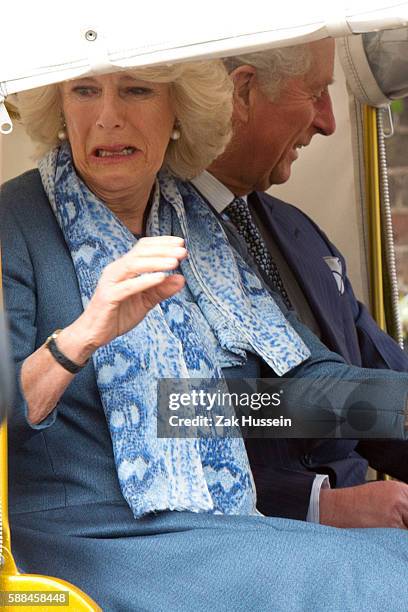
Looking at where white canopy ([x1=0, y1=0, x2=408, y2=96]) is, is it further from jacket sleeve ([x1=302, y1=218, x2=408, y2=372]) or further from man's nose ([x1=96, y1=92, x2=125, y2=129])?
jacket sleeve ([x1=302, y1=218, x2=408, y2=372])

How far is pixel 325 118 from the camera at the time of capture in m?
3.18

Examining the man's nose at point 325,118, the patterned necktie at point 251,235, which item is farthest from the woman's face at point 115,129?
the man's nose at point 325,118

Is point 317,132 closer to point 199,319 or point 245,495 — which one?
point 199,319

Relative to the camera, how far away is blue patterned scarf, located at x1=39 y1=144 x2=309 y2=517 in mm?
2023

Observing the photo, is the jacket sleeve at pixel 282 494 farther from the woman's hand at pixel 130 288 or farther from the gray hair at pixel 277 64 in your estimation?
the gray hair at pixel 277 64

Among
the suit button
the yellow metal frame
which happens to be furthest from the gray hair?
the yellow metal frame

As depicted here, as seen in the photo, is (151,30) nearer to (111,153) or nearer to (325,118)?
(111,153)

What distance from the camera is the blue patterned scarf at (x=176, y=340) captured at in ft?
6.64

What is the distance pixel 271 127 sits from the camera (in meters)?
2.99

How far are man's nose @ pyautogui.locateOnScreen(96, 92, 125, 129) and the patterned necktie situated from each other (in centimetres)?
67

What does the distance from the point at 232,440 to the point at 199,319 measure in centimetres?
25

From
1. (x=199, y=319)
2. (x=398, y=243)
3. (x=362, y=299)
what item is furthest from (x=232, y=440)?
(x=398, y=243)

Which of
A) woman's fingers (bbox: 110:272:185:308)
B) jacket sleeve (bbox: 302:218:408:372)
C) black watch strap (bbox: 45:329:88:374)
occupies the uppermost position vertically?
woman's fingers (bbox: 110:272:185:308)

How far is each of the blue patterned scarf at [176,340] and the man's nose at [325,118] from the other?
2.44 feet
